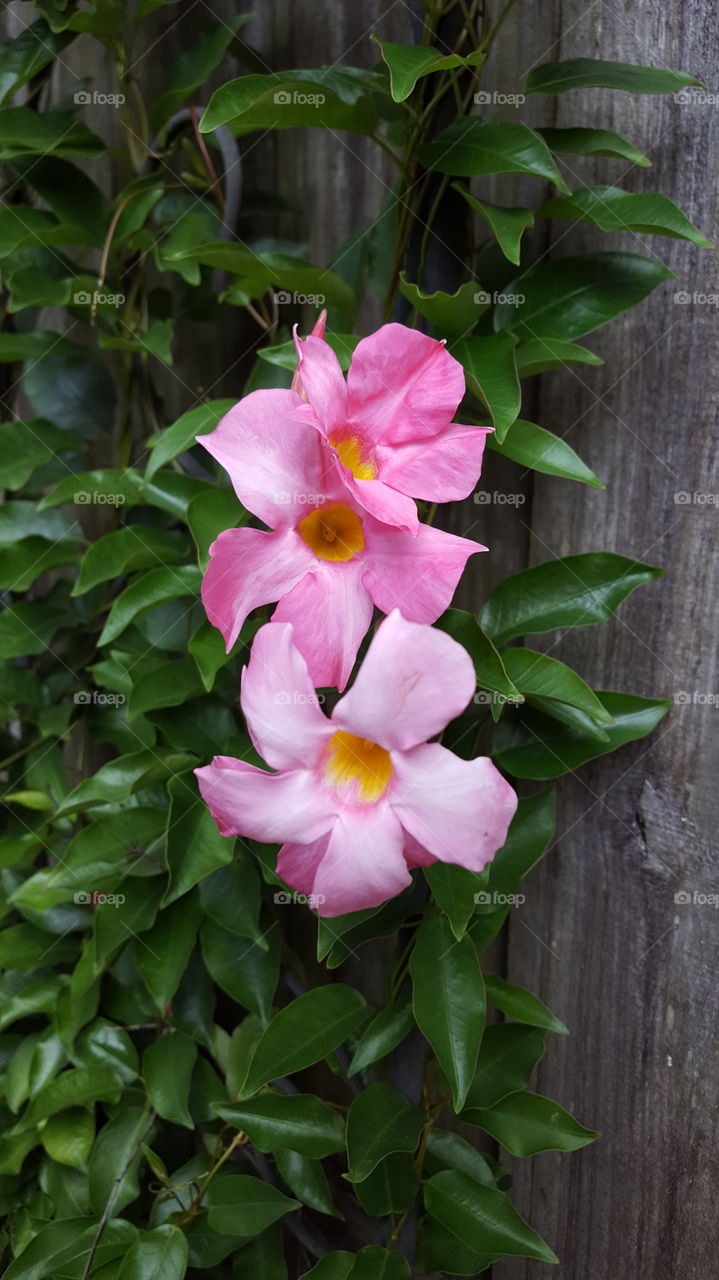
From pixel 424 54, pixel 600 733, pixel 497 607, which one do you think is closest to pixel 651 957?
pixel 600 733

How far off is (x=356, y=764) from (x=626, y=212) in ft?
1.53

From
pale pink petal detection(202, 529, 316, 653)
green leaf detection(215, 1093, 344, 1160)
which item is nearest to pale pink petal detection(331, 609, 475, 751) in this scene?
pale pink petal detection(202, 529, 316, 653)

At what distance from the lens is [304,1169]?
840mm

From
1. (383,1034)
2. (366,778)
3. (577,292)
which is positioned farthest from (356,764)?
(577,292)

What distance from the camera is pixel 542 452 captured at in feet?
2.41

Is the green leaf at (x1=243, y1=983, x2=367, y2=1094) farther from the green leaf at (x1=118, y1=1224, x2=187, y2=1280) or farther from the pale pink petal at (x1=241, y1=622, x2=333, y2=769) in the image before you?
the pale pink petal at (x1=241, y1=622, x2=333, y2=769)

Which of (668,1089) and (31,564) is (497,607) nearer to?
(668,1089)

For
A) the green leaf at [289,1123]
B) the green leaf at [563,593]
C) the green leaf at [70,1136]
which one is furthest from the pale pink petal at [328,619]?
the green leaf at [70,1136]

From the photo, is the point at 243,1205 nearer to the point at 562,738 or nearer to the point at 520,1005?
the point at 520,1005

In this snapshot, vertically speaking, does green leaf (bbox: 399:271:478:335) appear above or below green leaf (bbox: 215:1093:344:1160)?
above

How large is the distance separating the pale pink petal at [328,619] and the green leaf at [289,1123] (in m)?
0.42

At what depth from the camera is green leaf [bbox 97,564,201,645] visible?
0.87 meters

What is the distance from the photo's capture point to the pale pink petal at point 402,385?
1.97 ft

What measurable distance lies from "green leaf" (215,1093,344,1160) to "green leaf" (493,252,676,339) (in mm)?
672
